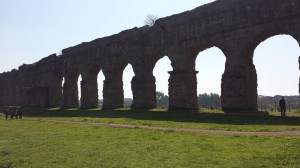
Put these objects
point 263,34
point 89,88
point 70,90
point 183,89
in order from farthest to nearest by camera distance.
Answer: point 70,90, point 89,88, point 183,89, point 263,34

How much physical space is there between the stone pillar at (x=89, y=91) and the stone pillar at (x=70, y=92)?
3.58 m

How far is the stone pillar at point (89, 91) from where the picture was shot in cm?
3690

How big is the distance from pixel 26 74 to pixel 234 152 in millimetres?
46819

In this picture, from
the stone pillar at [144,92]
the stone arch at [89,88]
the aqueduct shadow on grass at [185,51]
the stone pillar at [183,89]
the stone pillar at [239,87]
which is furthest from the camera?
the stone arch at [89,88]

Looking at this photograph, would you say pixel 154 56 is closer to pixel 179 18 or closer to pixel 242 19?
pixel 179 18

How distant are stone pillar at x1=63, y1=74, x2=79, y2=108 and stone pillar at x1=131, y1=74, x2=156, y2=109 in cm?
1280

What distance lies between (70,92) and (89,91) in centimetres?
466

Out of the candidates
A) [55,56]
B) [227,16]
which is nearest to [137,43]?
A: [227,16]

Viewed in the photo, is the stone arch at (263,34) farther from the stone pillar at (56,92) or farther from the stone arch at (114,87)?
the stone pillar at (56,92)

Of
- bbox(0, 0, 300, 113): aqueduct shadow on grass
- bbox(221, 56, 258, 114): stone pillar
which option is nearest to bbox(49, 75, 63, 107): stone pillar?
bbox(0, 0, 300, 113): aqueduct shadow on grass

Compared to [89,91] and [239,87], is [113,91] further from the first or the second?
[239,87]

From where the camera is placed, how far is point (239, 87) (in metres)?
21.8

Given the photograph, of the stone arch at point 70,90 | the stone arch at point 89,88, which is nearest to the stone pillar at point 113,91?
the stone arch at point 89,88

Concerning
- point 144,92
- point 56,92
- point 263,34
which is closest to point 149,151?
point 263,34
